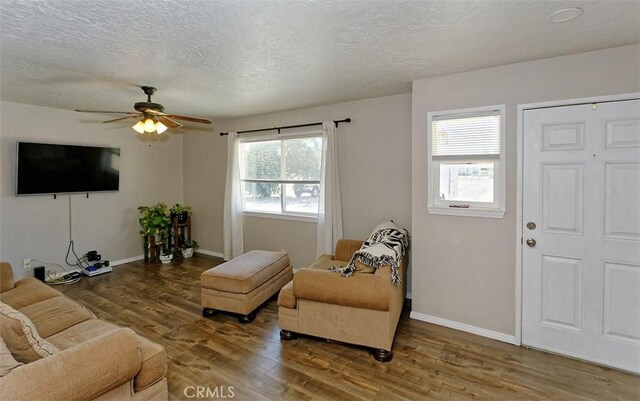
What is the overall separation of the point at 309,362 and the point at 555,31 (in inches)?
119

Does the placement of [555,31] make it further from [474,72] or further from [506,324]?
[506,324]

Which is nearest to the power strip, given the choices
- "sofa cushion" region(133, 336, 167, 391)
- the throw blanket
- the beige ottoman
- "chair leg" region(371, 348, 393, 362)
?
the beige ottoman

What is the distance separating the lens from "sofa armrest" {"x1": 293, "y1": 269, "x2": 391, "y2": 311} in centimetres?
237

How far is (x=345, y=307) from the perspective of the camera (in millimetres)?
2523

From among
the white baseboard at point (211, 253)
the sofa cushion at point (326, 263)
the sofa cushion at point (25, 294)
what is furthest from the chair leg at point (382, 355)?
the white baseboard at point (211, 253)

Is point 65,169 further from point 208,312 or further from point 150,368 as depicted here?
point 150,368

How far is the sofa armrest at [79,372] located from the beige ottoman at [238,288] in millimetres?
1517

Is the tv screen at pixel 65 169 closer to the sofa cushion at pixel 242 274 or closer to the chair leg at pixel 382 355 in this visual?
the sofa cushion at pixel 242 274

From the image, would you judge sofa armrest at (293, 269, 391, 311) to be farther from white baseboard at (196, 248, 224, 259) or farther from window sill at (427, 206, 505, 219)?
white baseboard at (196, 248, 224, 259)

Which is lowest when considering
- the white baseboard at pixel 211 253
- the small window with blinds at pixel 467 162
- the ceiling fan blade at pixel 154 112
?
the white baseboard at pixel 211 253

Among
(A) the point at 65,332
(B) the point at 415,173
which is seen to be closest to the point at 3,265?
(A) the point at 65,332

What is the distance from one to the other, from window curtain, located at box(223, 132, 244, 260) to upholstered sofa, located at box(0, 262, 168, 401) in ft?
10.2

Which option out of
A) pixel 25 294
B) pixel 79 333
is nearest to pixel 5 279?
pixel 25 294

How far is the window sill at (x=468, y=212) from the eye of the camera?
2.73m
